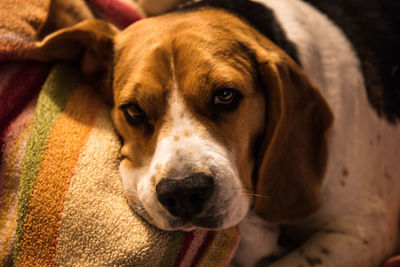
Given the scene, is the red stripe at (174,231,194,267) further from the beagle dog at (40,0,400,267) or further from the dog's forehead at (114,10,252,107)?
the dog's forehead at (114,10,252,107)

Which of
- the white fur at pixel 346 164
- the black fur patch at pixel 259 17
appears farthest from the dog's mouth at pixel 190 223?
the black fur patch at pixel 259 17

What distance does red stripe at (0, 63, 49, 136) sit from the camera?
1.45m

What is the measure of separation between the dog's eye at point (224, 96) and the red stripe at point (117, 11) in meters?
0.68

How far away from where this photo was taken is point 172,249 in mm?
1271

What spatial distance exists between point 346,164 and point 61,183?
3.54 feet

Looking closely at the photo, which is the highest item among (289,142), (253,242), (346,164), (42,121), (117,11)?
(117,11)

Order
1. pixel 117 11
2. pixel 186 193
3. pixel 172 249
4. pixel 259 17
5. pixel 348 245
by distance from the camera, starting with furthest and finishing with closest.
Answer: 1. pixel 117 11
2. pixel 259 17
3. pixel 348 245
4. pixel 172 249
5. pixel 186 193

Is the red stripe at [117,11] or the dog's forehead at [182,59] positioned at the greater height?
the dog's forehead at [182,59]

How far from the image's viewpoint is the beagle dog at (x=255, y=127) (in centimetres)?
130

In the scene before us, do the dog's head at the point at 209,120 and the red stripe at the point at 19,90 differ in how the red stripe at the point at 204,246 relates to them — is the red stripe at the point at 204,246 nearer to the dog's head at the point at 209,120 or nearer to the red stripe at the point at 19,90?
the dog's head at the point at 209,120

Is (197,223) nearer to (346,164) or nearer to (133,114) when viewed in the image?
(133,114)

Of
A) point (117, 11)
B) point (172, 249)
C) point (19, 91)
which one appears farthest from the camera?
point (117, 11)

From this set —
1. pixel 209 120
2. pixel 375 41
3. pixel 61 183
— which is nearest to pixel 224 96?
pixel 209 120

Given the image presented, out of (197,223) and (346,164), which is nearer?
(197,223)
